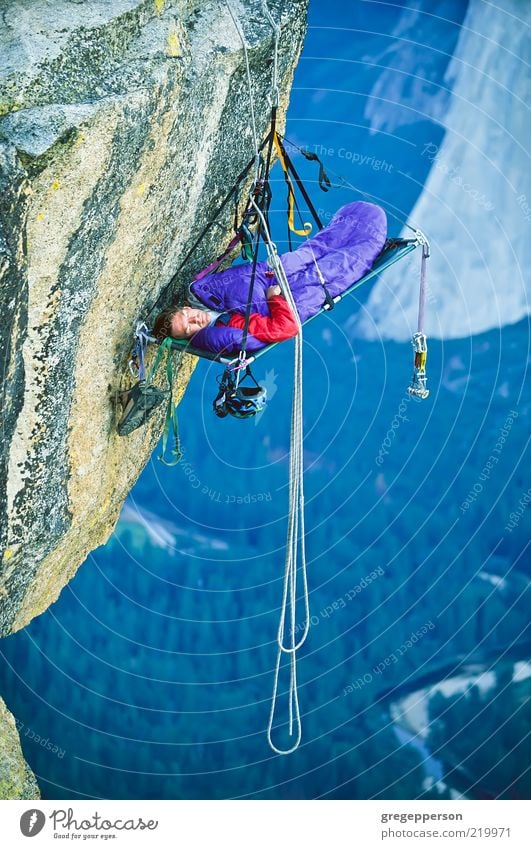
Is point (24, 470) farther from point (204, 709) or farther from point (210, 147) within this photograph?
point (204, 709)

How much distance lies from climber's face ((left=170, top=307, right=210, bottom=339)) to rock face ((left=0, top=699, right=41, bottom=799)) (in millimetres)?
2142

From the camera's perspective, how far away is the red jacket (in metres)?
3.42

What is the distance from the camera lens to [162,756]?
258 inches

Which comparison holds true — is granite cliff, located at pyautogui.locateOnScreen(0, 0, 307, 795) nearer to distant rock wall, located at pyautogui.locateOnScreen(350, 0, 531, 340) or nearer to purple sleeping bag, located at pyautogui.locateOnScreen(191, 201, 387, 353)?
purple sleeping bag, located at pyautogui.locateOnScreen(191, 201, 387, 353)

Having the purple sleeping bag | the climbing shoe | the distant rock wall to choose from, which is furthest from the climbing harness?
the distant rock wall

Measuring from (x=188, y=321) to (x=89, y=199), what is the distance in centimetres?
60

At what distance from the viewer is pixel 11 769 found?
457cm

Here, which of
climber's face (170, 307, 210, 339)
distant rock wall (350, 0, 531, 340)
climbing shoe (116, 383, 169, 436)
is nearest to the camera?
climber's face (170, 307, 210, 339)

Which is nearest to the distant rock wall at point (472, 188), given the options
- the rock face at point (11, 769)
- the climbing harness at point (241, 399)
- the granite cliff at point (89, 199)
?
the granite cliff at point (89, 199)

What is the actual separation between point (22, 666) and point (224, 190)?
3941mm

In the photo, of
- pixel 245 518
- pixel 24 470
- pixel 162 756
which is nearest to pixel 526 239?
pixel 245 518

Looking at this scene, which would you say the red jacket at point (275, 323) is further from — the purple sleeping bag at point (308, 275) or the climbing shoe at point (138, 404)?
the climbing shoe at point (138, 404)

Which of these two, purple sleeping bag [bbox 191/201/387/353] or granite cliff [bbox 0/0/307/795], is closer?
granite cliff [bbox 0/0/307/795]

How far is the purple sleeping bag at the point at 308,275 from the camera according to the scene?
11.5 ft
